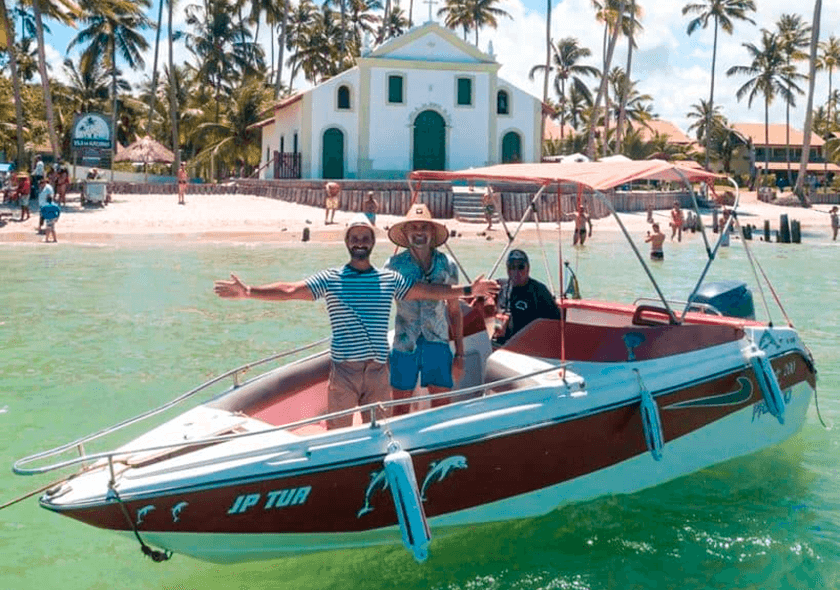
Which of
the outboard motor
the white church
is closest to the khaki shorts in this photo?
the outboard motor

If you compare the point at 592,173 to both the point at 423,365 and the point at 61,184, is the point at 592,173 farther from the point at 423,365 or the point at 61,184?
the point at 61,184

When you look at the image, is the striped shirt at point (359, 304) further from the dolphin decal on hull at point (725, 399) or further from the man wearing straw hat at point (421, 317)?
the dolphin decal on hull at point (725, 399)

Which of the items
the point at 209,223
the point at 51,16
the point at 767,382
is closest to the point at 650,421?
the point at 767,382

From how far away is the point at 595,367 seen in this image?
6.44 m

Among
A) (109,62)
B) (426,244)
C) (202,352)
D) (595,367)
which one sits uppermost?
(109,62)

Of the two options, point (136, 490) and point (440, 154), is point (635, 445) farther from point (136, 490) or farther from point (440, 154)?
point (440, 154)

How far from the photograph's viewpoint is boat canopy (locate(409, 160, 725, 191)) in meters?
6.73

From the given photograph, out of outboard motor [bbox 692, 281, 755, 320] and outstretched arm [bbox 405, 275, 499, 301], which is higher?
outstretched arm [bbox 405, 275, 499, 301]

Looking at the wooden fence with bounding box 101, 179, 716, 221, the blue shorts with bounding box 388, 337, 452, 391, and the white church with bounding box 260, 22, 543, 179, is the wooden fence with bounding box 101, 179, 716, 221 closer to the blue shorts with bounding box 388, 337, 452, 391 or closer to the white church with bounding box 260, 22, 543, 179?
the white church with bounding box 260, 22, 543, 179

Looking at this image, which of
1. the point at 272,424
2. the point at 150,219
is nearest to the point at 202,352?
the point at 272,424

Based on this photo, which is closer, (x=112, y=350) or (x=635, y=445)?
(x=635, y=445)

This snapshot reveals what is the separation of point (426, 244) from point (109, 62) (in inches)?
2092

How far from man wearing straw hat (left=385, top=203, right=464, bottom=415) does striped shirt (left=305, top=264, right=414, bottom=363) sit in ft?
0.72

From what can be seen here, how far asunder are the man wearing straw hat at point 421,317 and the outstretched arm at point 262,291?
25.5 inches
